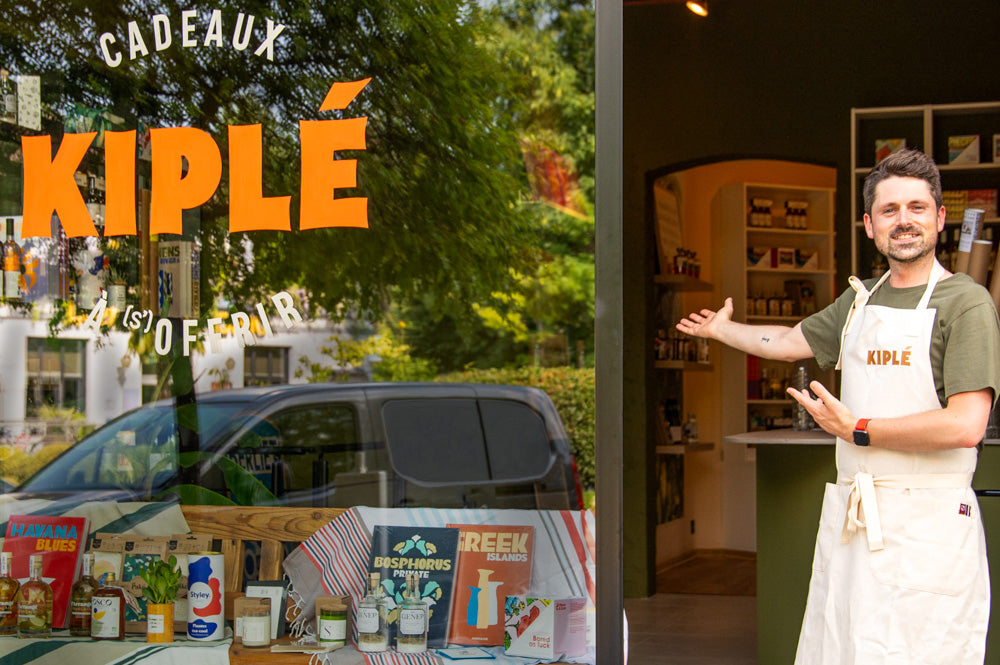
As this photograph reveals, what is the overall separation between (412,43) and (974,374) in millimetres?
2449

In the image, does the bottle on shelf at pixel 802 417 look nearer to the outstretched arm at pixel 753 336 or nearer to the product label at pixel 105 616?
the outstretched arm at pixel 753 336

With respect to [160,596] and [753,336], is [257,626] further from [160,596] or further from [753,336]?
[753,336]

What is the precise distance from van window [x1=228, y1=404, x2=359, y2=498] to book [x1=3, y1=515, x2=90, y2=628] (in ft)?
2.16

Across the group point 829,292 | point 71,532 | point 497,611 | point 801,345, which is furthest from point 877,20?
point 71,532

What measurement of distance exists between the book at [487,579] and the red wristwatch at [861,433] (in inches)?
51.8

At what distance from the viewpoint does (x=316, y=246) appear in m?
3.97

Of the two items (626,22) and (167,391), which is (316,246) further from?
(626,22)

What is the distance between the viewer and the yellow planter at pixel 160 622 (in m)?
3.84

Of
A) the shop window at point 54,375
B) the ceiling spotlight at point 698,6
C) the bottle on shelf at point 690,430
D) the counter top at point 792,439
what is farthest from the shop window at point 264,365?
the bottle on shelf at point 690,430

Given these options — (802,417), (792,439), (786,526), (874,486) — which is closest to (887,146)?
(802,417)

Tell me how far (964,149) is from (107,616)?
491cm

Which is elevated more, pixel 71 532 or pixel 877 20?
pixel 877 20

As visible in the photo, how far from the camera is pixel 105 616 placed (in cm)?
389

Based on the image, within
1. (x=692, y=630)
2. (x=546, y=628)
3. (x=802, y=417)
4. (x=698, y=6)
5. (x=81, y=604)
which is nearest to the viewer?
(x=546, y=628)
